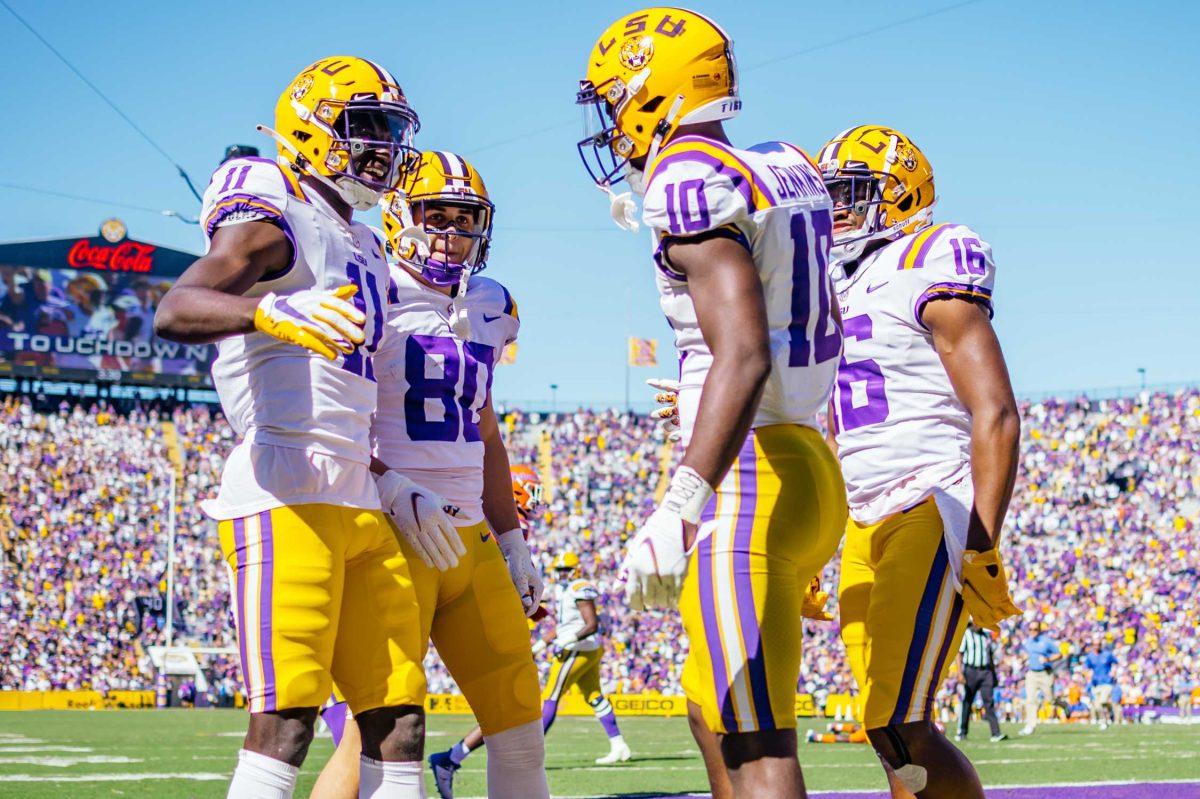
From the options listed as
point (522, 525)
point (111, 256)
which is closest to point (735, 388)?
point (522, 525)

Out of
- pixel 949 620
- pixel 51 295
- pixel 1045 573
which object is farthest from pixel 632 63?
pixel 51 295

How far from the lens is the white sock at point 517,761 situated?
15.1 feet

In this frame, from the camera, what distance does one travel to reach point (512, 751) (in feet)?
15.1

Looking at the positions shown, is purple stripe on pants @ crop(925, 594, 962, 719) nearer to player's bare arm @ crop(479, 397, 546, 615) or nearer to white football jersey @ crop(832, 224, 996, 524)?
white football jersey @ crop(832, 224, 996, 524)

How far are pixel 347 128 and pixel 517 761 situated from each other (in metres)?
2.14

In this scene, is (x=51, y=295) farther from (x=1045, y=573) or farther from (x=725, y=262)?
(x=725, y=262)

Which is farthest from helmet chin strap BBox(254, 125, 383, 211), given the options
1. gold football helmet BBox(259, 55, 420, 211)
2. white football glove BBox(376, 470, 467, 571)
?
white football glove BBox(376, 470, 467, 571)

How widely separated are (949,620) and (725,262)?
171cm

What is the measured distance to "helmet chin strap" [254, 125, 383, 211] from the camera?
4.27m

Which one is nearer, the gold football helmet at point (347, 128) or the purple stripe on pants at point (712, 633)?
the purple stripe on pants at point (712, 633)

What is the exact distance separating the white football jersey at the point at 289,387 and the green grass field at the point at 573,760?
4759 millimetres

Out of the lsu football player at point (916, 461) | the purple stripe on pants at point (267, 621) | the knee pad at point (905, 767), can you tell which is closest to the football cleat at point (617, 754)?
the lsu football player at point (916, 461)

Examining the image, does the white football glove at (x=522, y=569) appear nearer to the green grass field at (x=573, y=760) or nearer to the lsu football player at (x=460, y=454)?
the lsu football player at (x=460, y=454)

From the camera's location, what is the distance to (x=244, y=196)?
3871 mm
